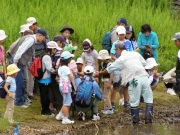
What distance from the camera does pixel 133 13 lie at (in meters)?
15.6

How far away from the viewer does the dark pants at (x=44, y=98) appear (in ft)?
33.2

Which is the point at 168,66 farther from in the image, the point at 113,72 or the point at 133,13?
the point at 113,72

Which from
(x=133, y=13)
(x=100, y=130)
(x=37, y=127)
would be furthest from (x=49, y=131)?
(x=133, y=13)

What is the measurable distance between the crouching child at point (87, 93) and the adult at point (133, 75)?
0.36m

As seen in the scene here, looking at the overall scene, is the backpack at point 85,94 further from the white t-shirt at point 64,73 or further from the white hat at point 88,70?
the white t-shirt at point 64,73

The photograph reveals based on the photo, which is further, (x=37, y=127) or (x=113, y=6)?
(x=113, y=6)

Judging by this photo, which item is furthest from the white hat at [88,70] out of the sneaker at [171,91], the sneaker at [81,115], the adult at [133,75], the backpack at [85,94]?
the sneaker at [171,91]

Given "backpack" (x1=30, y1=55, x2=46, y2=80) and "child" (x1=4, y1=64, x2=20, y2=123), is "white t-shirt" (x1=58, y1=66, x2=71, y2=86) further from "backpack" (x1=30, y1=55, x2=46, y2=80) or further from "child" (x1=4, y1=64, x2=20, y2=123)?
"child" (x1=4, y1=64, x2=20, y2=123)

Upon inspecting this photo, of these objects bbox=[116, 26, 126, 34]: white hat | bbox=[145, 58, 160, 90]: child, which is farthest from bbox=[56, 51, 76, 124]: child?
bbox=[145, 58, 160, 90]: child

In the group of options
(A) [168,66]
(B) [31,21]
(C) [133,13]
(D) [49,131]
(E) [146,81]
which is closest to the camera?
(D) [49,131]

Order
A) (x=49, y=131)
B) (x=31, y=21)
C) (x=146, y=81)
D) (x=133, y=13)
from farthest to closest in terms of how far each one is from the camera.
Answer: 1. (x=133, y=13)
2. (x=31, y=21)
3. (x=146, y=81)
4. (x=49, y=131)

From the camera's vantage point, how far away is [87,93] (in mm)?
9836

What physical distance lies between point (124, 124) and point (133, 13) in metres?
6.03

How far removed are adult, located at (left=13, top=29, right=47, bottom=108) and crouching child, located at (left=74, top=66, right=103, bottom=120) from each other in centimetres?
111
